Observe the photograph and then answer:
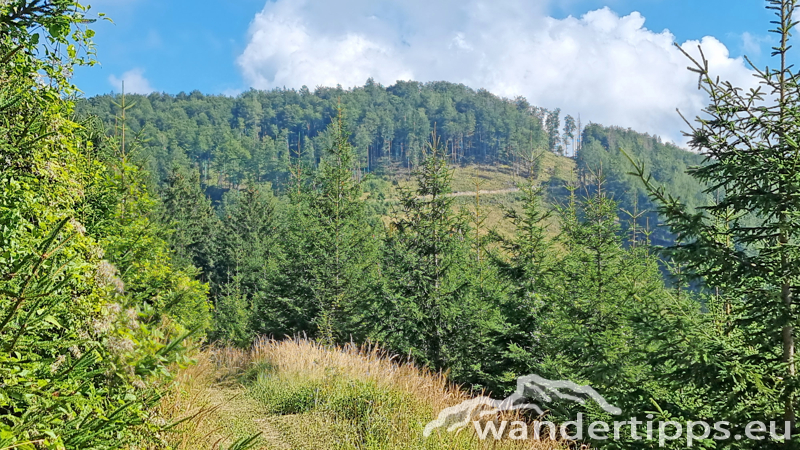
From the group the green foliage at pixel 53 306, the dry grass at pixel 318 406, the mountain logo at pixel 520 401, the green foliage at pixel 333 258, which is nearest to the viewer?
the green foliage at pixel 53 306

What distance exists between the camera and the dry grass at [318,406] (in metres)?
4.93

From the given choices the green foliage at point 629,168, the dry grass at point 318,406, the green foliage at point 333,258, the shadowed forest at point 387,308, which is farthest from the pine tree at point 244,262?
the green foliage at point 629,168

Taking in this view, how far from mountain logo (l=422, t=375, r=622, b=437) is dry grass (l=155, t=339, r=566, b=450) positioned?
181 mm

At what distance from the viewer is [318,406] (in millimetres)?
6375

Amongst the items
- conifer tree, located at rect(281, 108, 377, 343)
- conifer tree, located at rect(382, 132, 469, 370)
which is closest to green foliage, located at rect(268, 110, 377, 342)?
conifer tree, located at rect(281, 108, 377, 343)

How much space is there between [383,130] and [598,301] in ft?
482

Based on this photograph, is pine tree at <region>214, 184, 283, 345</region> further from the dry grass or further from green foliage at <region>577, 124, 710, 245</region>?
green foliage at <region>577, 124, 710, 245</region>

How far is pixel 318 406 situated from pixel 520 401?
4.40m

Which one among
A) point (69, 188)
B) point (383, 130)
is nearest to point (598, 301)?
point (69, 188)

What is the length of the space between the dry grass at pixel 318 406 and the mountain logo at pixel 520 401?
0.18 m

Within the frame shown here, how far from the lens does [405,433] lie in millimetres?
5117

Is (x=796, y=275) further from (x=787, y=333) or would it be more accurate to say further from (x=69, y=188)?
(x=69, y=188)

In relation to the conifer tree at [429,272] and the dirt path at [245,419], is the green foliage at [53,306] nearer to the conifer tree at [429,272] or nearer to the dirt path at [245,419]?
the dirt path at [245,419]

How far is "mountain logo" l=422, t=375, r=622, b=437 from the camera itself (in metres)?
5.30
